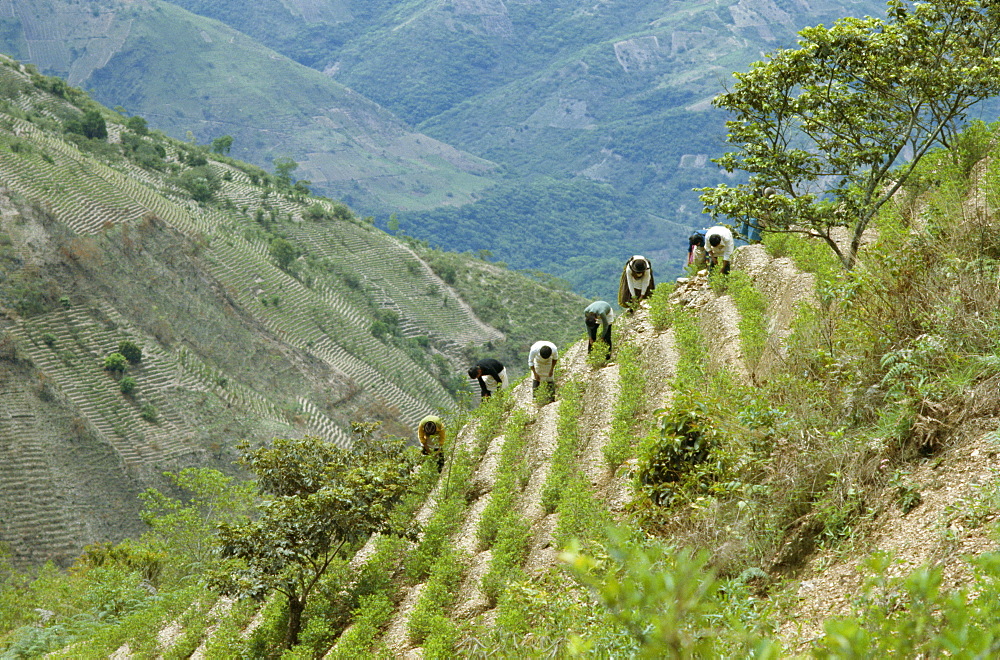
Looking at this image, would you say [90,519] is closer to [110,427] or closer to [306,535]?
[110,427]

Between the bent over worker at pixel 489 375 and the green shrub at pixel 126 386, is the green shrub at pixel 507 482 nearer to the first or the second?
the bent over worker at pixel 489 375

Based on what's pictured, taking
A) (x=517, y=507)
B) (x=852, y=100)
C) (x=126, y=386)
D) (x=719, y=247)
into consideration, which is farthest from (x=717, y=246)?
(x=126, y=386)

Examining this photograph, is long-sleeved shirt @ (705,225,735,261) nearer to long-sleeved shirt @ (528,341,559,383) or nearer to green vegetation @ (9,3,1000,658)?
green vegetation @ (9,3,1000,658)

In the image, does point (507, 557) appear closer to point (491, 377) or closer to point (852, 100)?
point (852, 100)

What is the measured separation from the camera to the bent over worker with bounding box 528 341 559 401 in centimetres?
1211

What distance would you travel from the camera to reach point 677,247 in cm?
19275

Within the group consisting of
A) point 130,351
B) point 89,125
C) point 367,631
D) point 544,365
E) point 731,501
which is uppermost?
point 89,125

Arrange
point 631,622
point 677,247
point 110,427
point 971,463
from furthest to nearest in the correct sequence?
1. point 677,247
2. point 110,427
3. point 971,463
4. point 631,622

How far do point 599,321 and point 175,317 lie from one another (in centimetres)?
4165

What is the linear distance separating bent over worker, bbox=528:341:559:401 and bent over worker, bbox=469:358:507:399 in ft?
4.51

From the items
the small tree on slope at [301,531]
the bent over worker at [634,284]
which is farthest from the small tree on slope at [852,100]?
the small tree on slope at [301,531]

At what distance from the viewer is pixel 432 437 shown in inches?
480

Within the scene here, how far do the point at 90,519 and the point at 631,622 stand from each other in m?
37.3

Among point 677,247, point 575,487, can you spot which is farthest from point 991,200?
point 677,247
